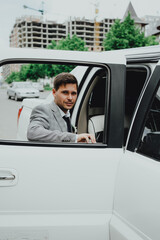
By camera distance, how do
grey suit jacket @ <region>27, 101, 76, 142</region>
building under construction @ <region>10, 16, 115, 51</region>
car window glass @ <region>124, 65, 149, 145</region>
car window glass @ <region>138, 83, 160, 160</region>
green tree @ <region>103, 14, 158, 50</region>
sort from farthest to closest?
building under construction @ <region>10, 16, 115, 51</region>
green tree @ <region>103, 14, 158, 50</region>
car window glass @ <region>124, 65, 149, 145</region>
grey suit jacket @ <region>27, 101, 76, 142</region>
car window glass @ <region>138, 83, 160, 160</region>

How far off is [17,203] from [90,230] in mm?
449

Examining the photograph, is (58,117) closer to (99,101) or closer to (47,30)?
(99,101)

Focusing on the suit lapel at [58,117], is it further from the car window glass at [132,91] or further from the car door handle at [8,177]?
the car window glass at [132,91]

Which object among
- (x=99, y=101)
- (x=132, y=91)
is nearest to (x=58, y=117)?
(x=132, y=91)

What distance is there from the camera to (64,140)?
6.14 feet

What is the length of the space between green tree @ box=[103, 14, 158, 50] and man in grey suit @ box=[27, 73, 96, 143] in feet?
110

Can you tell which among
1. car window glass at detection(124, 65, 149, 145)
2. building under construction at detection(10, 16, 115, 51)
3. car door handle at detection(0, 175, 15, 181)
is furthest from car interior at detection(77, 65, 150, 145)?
building under construction at detection(10, 16, 115, 51)

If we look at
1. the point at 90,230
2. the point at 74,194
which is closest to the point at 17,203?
the point at 74,194

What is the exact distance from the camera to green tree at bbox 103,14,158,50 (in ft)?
113

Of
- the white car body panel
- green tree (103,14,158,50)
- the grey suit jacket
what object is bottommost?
the white car body panel

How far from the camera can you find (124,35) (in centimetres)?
3456

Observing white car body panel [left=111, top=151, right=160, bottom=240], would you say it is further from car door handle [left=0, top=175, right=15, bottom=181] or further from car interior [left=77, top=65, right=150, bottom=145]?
car interior [left=77, top=65, right=150, bottom=145]

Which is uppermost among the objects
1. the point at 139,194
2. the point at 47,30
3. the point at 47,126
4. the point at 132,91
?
the point at 47,30

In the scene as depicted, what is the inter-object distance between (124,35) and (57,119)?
3430cm
